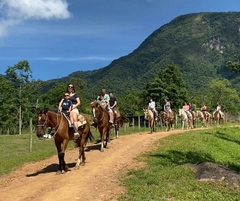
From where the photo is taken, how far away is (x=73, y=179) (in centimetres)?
1100

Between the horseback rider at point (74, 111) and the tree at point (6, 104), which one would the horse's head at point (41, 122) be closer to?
the horseback rider at point (74, 111)

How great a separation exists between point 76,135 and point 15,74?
1661 inches

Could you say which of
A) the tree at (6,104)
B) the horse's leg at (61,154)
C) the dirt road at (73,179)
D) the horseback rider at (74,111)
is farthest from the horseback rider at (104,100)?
the tree at (6,104)

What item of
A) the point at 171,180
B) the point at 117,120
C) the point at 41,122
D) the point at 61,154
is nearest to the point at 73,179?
the point at 61,154

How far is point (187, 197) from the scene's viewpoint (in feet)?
29.2

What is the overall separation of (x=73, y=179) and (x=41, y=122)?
2155 mm

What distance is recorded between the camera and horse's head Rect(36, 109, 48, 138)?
36.9 ft

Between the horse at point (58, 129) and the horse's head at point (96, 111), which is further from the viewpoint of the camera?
the horse's head at point (96, 111)

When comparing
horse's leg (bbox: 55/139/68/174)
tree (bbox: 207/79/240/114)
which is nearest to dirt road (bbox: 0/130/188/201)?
horse's leg (bbox: 55/139/68/174)

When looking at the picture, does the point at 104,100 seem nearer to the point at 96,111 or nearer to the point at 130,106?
the point at 96,111

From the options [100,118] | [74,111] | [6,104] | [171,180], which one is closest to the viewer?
Result: [171,180]

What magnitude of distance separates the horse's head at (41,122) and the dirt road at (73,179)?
1.55m

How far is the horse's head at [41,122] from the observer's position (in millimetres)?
11250

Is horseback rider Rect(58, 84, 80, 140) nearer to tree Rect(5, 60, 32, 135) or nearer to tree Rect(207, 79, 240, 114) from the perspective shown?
tree Rect(5, 60, 32, 135)
